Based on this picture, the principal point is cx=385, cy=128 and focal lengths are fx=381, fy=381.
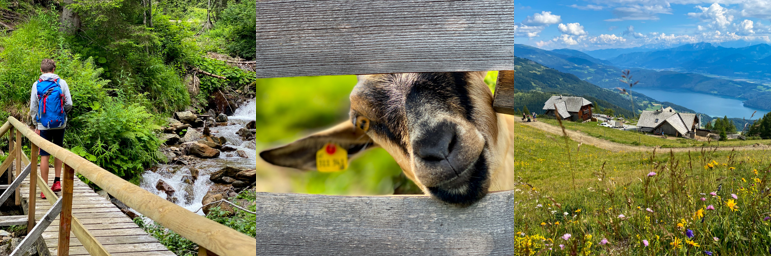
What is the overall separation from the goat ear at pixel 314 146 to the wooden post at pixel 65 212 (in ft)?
7.11

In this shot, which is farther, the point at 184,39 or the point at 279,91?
the point at 184,39

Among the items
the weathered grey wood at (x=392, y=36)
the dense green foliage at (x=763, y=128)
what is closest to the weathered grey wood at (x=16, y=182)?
the weathered grey wood at (x=392, y=36)

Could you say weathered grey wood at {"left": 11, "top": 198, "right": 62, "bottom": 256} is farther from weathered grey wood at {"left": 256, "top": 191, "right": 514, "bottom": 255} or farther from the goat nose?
the goat nose

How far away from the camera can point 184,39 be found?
1764cm

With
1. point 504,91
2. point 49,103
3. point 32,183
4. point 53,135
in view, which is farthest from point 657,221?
point 53,135

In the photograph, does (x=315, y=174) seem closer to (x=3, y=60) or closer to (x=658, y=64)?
(x=3, y=60)

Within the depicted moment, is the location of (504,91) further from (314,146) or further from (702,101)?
(702,101)

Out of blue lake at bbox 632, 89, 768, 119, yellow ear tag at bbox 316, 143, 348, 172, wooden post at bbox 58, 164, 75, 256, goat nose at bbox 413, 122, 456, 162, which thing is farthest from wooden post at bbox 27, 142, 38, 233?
blue lake at bbox 632, 89, 768, 119

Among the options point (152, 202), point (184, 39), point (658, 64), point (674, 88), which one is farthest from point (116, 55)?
point (658, 64)

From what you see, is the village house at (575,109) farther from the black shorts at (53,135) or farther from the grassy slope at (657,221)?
the black shorts at (53,135)

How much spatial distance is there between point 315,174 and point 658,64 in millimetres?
155298

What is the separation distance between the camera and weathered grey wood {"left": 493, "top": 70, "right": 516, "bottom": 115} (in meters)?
1.19

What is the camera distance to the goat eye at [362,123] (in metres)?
1.19

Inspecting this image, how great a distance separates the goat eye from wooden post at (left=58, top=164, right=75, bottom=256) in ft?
7.82
